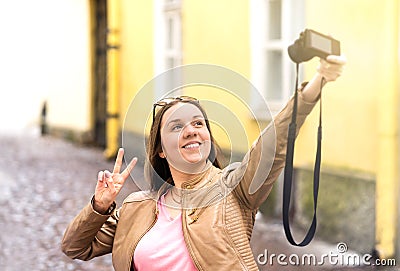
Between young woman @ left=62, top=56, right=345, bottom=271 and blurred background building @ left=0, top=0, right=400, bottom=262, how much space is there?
0.39 m

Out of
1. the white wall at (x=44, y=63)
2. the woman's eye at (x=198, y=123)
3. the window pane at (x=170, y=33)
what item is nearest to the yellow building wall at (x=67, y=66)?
the white wall at (x=44, y=63)

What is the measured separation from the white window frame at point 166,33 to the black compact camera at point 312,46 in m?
1.96

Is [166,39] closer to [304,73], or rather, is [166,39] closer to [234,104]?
[304,73]

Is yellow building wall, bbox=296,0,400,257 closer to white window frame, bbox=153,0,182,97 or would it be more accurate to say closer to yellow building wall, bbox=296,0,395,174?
yellow building wall, bbox=296,0,395,174

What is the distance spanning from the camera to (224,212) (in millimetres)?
1355

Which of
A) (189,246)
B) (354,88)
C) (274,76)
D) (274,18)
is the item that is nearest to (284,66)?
(274,76)

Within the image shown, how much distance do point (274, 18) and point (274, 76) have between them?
0.24 meters

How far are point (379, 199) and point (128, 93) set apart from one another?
4.45 feet

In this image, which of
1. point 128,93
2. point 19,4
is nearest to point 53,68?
point 19,4

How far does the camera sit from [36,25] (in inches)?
169

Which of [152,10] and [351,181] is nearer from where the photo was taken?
[351,181]

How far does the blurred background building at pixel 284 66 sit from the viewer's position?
9.32 feet

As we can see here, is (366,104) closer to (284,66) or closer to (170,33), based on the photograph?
(284,66)

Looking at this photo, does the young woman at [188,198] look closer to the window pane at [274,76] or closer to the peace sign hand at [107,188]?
the peace sign hand at [107,188]
